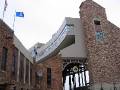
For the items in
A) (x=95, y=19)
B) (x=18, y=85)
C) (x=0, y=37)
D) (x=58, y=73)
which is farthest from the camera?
(x=95, y=19)

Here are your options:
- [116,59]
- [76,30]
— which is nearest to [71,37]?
[76,30]

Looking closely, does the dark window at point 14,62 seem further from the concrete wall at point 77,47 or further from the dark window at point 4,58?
the concrete wall at point 77,47

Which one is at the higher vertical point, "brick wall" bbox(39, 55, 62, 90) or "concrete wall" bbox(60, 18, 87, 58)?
"concrete wall" bbox(60, 18, 87, 58)

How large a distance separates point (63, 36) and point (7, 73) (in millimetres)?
18714

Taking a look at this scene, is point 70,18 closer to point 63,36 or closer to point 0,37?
point 63,36

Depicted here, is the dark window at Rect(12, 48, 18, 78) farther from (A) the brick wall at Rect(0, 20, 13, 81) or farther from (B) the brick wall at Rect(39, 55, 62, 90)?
(B) the brick wall at Rect(39, 55, 62, 90)

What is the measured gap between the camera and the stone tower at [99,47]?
1292 inches

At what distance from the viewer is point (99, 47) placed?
115ft

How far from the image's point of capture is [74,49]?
116ft

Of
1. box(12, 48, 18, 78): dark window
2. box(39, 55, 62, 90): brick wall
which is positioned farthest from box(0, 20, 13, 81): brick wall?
box(39, 55, 62, 90): brick wall

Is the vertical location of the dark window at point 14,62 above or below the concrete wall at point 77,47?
below

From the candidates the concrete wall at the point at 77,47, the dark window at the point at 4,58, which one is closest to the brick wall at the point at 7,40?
the dark window at the point at 4,58

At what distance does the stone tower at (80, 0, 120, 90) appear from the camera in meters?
32.8

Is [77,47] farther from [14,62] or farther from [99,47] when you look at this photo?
[14,62]
